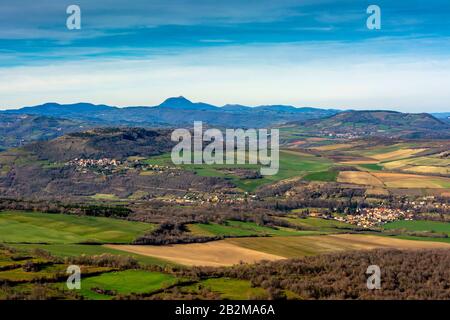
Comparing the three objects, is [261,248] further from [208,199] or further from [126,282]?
[208,199]

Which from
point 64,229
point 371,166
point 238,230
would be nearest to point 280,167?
point 371,166

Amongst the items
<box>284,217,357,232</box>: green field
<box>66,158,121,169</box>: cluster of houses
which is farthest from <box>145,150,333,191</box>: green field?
<box>284,217,357,232</box>: green field

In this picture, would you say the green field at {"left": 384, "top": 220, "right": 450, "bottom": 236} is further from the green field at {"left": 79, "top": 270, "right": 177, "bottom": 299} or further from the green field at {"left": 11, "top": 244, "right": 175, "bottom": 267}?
the green field at {"left": 79, "top": 270, "right": 177, "bottom": 299}

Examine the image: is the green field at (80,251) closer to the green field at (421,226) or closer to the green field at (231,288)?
the green field at (231,288)

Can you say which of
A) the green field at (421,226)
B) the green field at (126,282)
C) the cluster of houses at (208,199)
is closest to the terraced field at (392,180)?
the cluster of houses at (208,199)

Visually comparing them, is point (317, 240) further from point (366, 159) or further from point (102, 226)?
point (366, 159)
